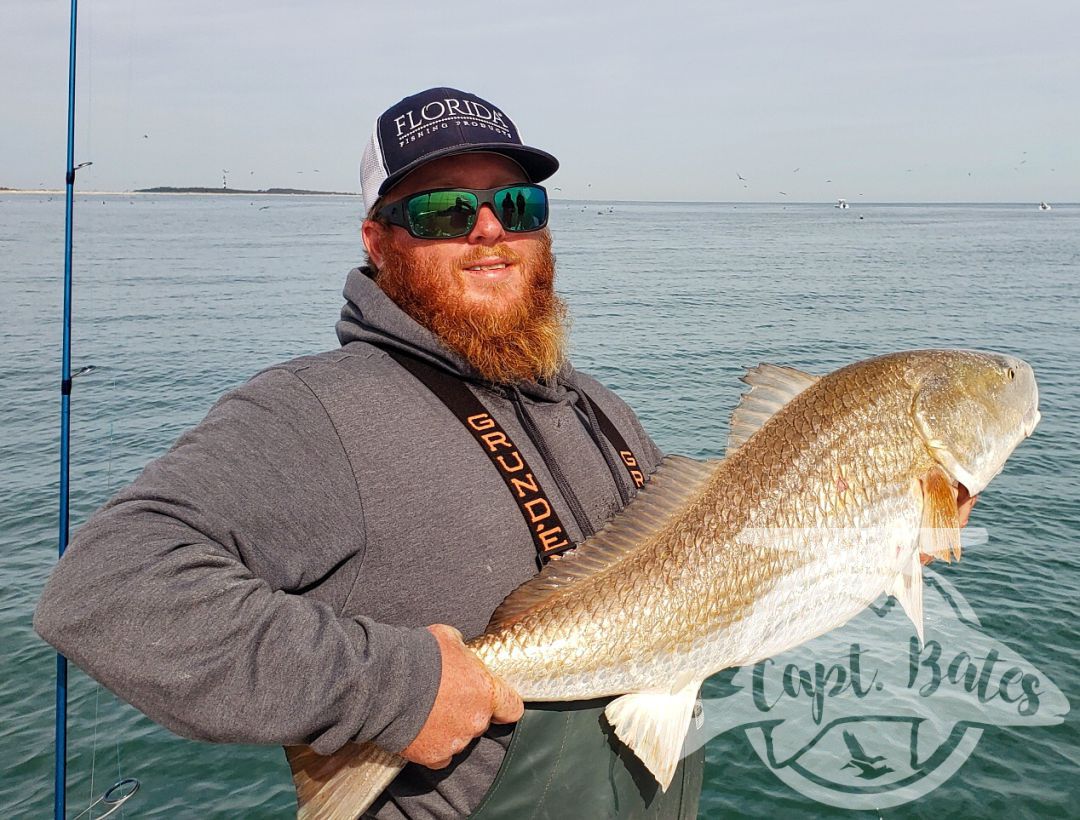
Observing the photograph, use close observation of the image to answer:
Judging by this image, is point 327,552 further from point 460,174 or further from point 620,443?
point 460,174

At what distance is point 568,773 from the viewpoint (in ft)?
7.55

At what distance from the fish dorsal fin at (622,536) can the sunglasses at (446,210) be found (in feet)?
3.31

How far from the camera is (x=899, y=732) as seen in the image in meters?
6.04

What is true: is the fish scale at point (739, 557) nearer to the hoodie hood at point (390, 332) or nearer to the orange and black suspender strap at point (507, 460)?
the orange and black suspender strap at point (507, 460)

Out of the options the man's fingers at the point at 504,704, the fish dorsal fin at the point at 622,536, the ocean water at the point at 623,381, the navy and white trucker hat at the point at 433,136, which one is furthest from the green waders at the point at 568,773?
the ocean water at the point at 623,381

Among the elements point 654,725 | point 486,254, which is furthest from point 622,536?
point 486,254

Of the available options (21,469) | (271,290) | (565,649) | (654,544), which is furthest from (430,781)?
(271,290)

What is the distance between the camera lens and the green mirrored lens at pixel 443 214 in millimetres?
2762

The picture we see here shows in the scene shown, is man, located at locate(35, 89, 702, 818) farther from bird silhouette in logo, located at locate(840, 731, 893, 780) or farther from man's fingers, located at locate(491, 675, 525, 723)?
bird silhouette in logo, located at locate(840, 731, 893, 780)

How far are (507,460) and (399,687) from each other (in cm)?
84

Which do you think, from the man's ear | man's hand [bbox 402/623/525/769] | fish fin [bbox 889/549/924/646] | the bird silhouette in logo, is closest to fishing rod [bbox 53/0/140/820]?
the man's ear

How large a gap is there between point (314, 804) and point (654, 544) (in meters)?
1.13

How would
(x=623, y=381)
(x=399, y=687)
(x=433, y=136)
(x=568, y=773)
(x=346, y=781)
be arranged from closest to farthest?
(x=399, y=687) < (x=346, y=781) < (x=568, y=773) < (x=433, y=136) < (x=623, y=381)

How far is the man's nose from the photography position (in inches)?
111
